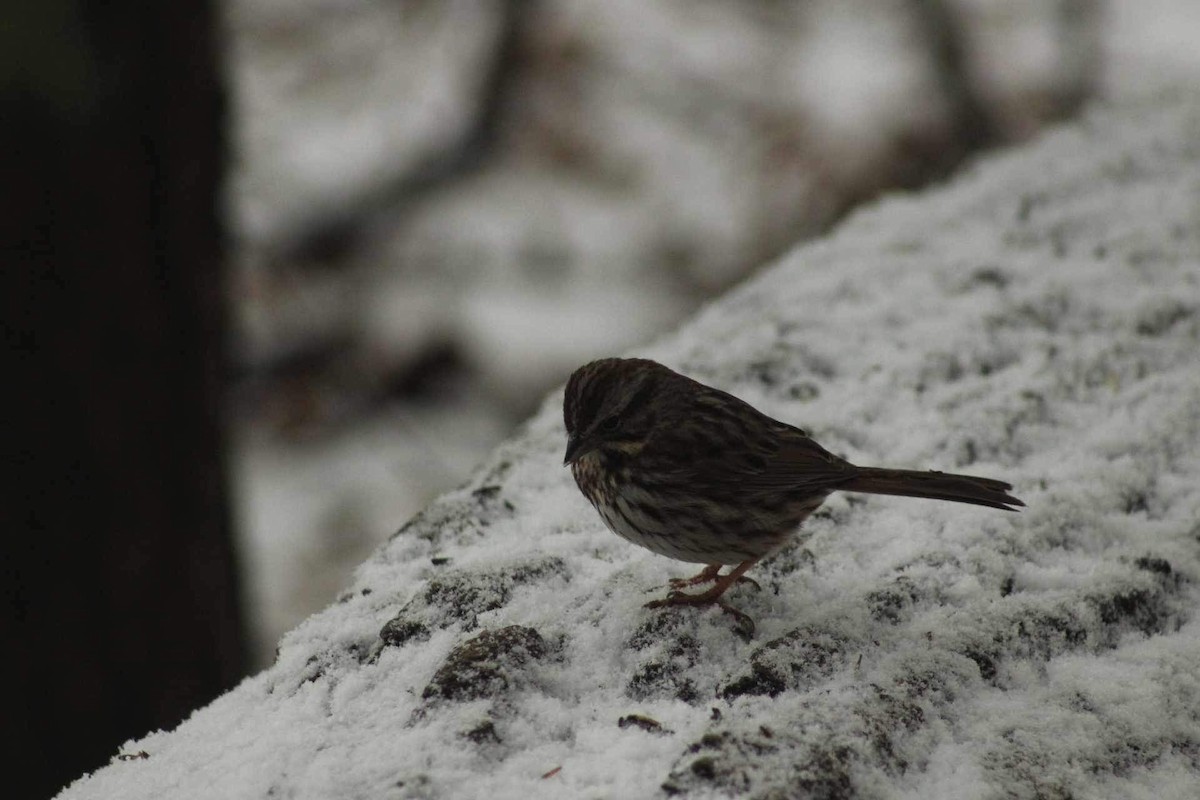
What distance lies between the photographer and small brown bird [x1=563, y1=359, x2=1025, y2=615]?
2613 mm

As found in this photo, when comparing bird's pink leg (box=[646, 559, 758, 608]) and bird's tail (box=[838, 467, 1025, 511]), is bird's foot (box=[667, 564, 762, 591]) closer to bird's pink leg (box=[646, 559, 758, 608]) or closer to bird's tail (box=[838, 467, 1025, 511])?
bird's pink leg (box=[646, 559, 758, 608])

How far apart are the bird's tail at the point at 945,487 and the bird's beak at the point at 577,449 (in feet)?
2.06

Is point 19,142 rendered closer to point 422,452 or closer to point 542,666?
point 542,666

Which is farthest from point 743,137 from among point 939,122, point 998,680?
point 998,680

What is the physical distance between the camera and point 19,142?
409cm

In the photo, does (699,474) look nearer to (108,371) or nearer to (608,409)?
(608,409)

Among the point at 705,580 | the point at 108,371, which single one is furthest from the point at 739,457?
the point at 108,371

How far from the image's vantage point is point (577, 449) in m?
2.75

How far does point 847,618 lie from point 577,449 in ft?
2.40

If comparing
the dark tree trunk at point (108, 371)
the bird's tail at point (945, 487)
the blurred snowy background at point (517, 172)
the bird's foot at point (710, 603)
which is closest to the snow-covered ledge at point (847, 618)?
the bird's foot at point (710, 603)

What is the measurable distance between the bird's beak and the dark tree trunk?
2.27 metres

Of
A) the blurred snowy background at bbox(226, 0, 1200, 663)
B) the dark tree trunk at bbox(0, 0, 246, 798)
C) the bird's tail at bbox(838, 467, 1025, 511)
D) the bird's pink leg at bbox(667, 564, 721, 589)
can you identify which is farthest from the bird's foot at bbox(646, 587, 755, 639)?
the blurred snowy background at bbox(226, 0, 1200, 663)

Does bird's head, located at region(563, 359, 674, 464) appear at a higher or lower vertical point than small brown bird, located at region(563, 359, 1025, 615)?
higher

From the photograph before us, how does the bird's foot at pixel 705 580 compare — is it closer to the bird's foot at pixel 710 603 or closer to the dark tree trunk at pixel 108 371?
the bird's foot at pixel 710 603
